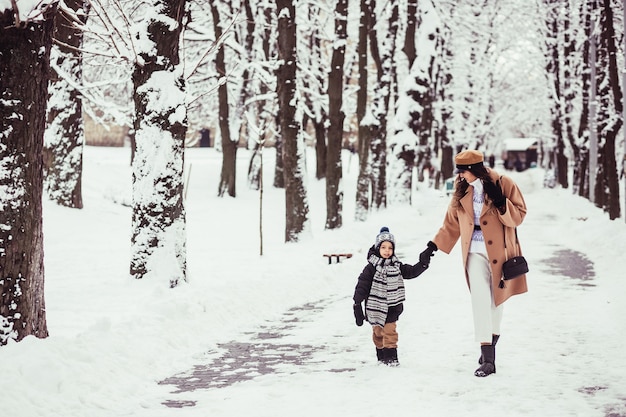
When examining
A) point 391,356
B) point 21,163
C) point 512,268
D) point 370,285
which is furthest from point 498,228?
point 21,163

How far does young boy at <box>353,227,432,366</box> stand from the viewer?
7.69 meters

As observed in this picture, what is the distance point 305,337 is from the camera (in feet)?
30.5

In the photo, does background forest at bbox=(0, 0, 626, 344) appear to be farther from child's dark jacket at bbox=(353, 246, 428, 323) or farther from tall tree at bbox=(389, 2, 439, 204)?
child's dark jacket at bbox=(353, 246, 428, 323)

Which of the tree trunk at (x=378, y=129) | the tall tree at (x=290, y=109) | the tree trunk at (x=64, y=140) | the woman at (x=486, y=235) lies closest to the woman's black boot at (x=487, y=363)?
the woman at (x=486, y=235)

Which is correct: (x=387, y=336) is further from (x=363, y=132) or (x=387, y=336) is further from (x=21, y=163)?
(x=363, y=132)

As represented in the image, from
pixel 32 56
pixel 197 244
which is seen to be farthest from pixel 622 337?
pixel 197 244

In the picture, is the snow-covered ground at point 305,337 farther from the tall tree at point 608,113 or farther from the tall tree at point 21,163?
the tall tree at point 608,113

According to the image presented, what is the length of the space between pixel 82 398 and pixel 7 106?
2527mm

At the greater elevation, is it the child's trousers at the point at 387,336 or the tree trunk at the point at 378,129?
the tree trunk at the point at 378,129

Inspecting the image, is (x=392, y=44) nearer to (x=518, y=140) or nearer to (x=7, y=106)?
(x=7, y=106)

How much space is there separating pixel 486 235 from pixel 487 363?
1138mm

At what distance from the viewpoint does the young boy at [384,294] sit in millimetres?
7691

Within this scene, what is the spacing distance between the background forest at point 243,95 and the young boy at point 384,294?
2.96m

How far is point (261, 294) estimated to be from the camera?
→ 38.3 ft
